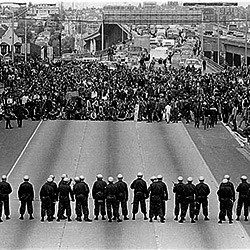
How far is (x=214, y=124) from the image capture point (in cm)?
4053

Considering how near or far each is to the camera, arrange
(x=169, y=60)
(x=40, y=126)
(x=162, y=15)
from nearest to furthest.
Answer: (x=40, y=126), (x=169, y=60), (x=162, y=15)

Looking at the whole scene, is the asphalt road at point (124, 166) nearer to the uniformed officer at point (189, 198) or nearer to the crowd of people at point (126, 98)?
the uniformed officer at point (189, 198)

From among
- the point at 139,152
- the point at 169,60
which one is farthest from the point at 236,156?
the point at 169,60

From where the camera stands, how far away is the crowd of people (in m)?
41.0

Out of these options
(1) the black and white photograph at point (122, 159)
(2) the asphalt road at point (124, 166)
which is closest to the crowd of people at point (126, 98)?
(1) the black and white photograph at point (122, 159)

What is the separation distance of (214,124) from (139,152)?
24.9 ft

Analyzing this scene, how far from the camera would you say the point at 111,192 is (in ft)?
76.9

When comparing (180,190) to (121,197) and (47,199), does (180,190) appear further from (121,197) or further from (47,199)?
(47,199)

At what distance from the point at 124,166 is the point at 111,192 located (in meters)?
7.89

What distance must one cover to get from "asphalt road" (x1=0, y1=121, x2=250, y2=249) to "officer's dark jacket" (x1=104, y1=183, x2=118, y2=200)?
2.55 ft

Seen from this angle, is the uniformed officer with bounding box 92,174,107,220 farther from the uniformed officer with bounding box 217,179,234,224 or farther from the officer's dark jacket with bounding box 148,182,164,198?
the uniformed officer with bounding box 217,179,234,224

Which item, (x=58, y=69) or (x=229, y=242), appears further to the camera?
(x=58, y=69)

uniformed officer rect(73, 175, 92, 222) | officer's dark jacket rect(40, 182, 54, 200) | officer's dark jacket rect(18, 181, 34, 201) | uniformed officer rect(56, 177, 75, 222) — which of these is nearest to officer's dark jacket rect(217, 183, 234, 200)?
uniformed officer rect(73, 175, 92, 222)

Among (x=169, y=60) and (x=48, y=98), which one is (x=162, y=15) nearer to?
(x=169, y=60)
